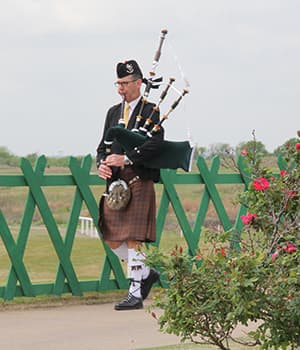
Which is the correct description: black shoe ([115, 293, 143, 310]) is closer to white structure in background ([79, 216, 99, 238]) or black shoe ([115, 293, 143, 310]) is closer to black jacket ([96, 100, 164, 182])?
black jacket ([96, 100, 164, 182])

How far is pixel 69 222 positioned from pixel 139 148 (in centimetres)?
133

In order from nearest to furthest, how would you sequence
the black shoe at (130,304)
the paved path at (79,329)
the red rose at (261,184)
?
the red rose at (261,184), the paved path at (79,329), the black shoe at (130,304)

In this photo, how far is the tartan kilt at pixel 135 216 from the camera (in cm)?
934

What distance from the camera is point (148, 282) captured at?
977 cm

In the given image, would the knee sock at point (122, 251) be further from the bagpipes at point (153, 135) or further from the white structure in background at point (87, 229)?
the white structure in background at point (87, 229)

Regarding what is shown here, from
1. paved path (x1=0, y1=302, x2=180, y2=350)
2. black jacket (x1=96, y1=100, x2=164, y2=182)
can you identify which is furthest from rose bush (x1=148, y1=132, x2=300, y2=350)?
black jacket (x1=96, y1=100, x2=164, y2=182)

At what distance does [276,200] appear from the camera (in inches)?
266

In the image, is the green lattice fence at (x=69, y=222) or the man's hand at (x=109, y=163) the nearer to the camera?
the man's hand at (x=109, y=163)

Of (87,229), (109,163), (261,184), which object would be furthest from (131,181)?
(87,229)

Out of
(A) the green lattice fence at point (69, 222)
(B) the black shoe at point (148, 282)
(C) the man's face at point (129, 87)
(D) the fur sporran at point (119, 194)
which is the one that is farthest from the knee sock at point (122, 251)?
(C) the man's face at point (129, 87)

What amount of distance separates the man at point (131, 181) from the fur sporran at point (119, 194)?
5 cm

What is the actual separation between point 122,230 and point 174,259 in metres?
3.59

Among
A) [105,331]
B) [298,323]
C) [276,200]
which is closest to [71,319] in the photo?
[105,331]

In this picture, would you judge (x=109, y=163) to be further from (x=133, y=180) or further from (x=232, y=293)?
(x=232, y=293)
